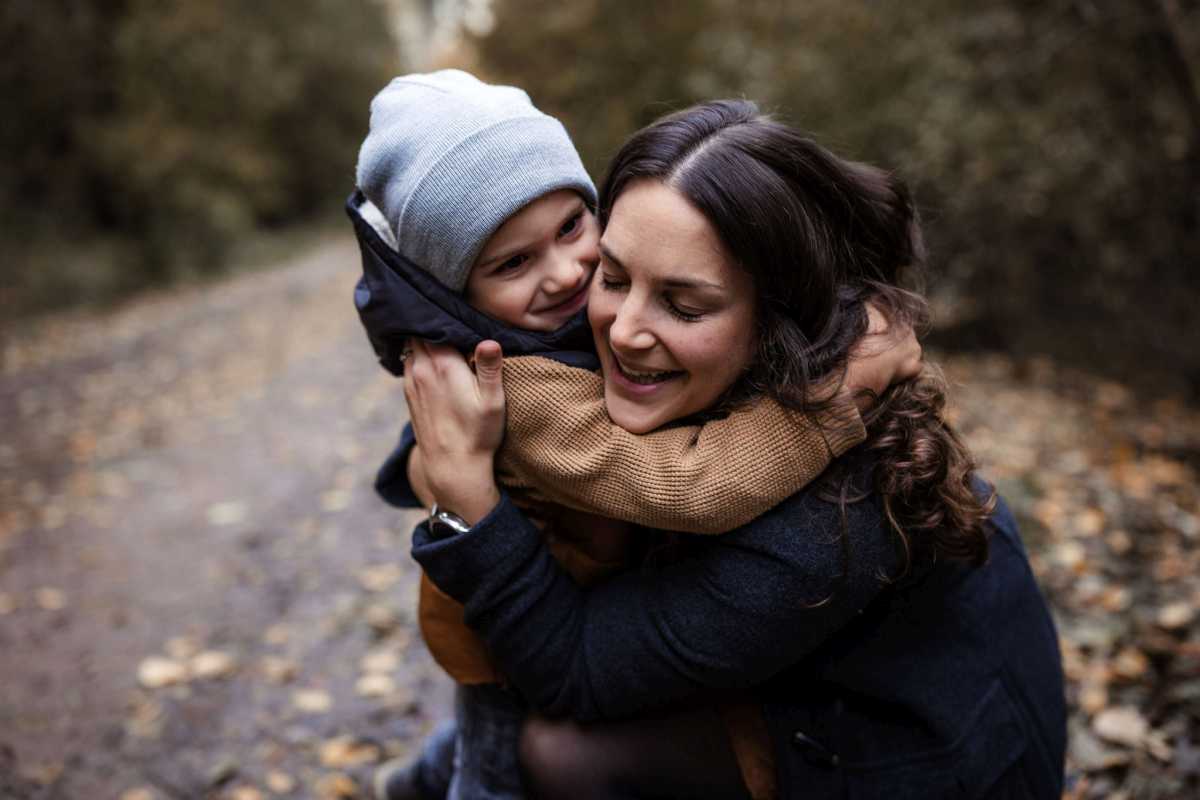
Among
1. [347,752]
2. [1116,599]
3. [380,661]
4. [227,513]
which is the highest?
[1116,599]

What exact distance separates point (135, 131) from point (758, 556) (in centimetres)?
1500

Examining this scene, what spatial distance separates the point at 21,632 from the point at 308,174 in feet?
68.0

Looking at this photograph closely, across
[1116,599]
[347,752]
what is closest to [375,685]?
[347,752]

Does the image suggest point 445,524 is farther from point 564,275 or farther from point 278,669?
point 278,669

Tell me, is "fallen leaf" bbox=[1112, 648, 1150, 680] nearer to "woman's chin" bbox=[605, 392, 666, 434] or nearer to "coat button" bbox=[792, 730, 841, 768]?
"coat button" bbox=[792, 730, 841, 768]

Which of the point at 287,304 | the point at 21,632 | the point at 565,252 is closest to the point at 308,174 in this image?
the point at 287,304

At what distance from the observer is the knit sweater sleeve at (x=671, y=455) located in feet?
4.83

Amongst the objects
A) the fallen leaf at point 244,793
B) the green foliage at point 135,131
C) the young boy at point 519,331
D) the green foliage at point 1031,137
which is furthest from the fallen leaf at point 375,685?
the green foliage at point 135,131

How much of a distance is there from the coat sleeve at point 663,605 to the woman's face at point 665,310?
274mm

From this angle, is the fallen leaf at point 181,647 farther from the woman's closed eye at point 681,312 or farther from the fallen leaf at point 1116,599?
the fallen leaf at point 1116,599

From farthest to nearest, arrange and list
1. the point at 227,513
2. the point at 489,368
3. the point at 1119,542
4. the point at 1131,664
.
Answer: the point at 227,513, the point at 1119,542, the point at 1131,664, the point at 489,368

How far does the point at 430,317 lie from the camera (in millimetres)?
1729

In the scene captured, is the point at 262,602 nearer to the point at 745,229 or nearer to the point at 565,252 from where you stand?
the point at 565,252

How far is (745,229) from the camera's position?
4.88 feet
